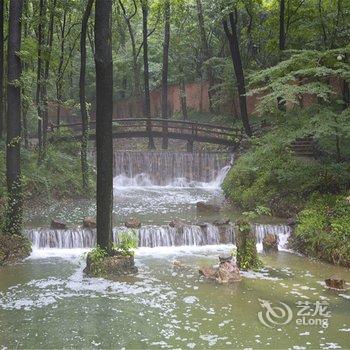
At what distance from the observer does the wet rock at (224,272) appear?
1113 centimetres

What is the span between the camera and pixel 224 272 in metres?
11.2

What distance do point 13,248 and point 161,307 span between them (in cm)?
528

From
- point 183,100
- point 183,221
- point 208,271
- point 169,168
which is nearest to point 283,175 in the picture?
point 183,221

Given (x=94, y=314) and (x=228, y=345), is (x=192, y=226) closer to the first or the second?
(x=94, y=314)

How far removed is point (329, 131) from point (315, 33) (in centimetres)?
1169

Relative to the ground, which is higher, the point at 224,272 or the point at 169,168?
the point at 169,168

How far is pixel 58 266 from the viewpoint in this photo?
12664mm

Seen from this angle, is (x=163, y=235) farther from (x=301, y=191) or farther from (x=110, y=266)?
(x=301, y=191)

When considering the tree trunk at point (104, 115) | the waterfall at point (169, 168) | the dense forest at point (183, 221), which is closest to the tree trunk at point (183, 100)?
the dense forest at point (183, 221)

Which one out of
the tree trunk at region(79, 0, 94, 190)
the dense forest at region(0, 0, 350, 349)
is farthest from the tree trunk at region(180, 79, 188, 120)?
the tree trunk at region(79, 0, 94, 190)

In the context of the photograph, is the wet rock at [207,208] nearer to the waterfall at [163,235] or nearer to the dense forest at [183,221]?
the dense forest at [183,221]

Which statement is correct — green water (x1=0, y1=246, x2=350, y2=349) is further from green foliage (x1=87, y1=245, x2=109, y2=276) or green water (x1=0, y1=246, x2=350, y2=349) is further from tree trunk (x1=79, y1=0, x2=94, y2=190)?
tree trunk (x1=79, y1=0, x2=94, y2=190)

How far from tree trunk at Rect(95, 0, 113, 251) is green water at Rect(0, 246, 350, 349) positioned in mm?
1337

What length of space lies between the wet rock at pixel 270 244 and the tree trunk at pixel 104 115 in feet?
15.7
